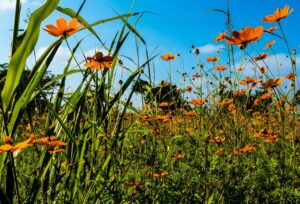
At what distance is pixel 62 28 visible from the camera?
3.90 ft

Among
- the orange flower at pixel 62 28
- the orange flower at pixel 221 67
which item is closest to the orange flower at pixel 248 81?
the orange flower at pixel 221 67

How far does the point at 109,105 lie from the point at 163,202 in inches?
23.2

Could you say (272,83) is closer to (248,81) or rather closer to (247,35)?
(247,35)

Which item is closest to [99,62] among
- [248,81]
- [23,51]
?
[23,51]

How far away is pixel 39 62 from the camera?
3.87 ft

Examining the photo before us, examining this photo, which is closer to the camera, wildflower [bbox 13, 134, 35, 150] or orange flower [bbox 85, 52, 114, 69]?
wildflower [bbox 13, 134, 35, 150]

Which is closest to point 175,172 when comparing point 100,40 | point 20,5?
point 100,40

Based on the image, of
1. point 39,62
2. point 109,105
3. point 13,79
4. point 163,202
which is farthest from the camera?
point 163,202

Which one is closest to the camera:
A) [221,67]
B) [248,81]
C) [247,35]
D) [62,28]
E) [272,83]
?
[62,28]

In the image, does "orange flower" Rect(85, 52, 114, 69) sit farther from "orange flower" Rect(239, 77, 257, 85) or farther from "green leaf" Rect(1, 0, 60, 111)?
"orange flower" Rect(239, 77, 257, 85)

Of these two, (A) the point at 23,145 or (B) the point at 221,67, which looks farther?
(B) the point at 221,67

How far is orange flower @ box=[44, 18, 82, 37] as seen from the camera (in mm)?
1189

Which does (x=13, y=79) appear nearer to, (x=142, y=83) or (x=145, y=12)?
(x=145, y=12)

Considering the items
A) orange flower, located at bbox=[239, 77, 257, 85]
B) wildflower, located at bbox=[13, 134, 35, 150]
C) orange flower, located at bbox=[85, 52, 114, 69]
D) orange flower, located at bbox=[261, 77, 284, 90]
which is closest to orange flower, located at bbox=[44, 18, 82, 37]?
orange flower, located at bbox=[85, 52, 114, 69]
